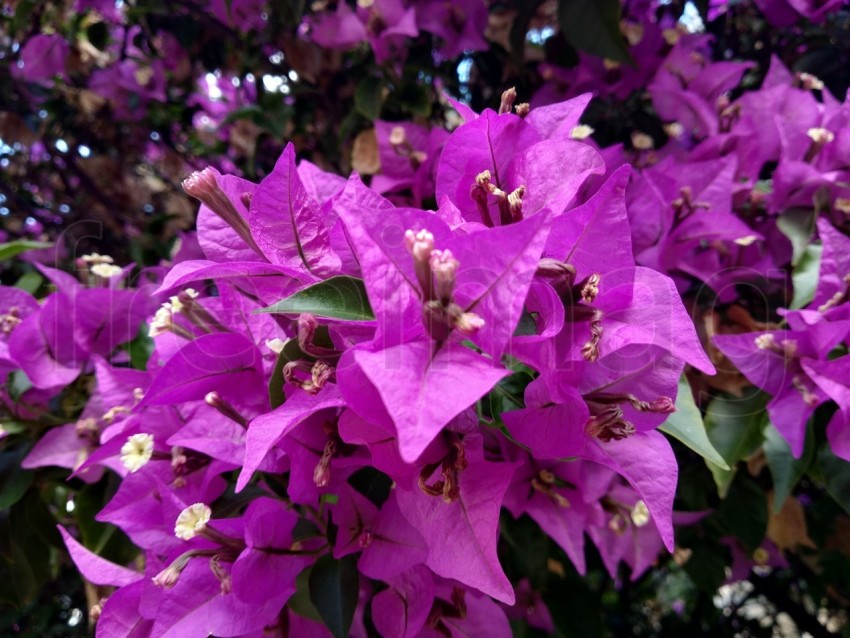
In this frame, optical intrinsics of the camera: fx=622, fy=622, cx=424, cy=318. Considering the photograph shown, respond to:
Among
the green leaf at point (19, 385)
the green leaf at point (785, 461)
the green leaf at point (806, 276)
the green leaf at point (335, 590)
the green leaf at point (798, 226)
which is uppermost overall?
the green leaf at point (19, 385)

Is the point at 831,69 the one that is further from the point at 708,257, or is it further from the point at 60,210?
the point at 60,210

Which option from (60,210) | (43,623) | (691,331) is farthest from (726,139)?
(60,210)

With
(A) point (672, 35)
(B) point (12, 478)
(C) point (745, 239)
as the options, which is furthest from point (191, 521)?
(A) point (672, 35)

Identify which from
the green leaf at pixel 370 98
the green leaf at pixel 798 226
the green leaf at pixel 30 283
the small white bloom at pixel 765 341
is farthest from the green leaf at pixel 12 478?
the green leaf at pixel 798 226

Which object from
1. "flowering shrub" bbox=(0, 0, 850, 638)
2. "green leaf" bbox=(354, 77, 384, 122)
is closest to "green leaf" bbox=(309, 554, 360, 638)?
"flowering shrub" bbox=(0, 0, 850, 638)

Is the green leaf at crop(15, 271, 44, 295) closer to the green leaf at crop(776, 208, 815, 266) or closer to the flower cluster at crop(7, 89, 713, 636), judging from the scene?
the flower cluster at crop(7, 89, 713, 636)

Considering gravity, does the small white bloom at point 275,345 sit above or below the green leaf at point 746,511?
above

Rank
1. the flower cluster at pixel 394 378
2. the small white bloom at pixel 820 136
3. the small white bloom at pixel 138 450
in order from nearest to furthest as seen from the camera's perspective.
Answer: the flower cluster at pixel 394 378, the small white bloom at pixel 138 450, the small white bloom at pixel 820 136

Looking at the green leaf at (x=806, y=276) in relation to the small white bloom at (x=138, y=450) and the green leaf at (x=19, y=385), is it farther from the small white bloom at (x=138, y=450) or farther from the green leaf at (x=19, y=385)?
the green leaf at (x=19, y=385)
